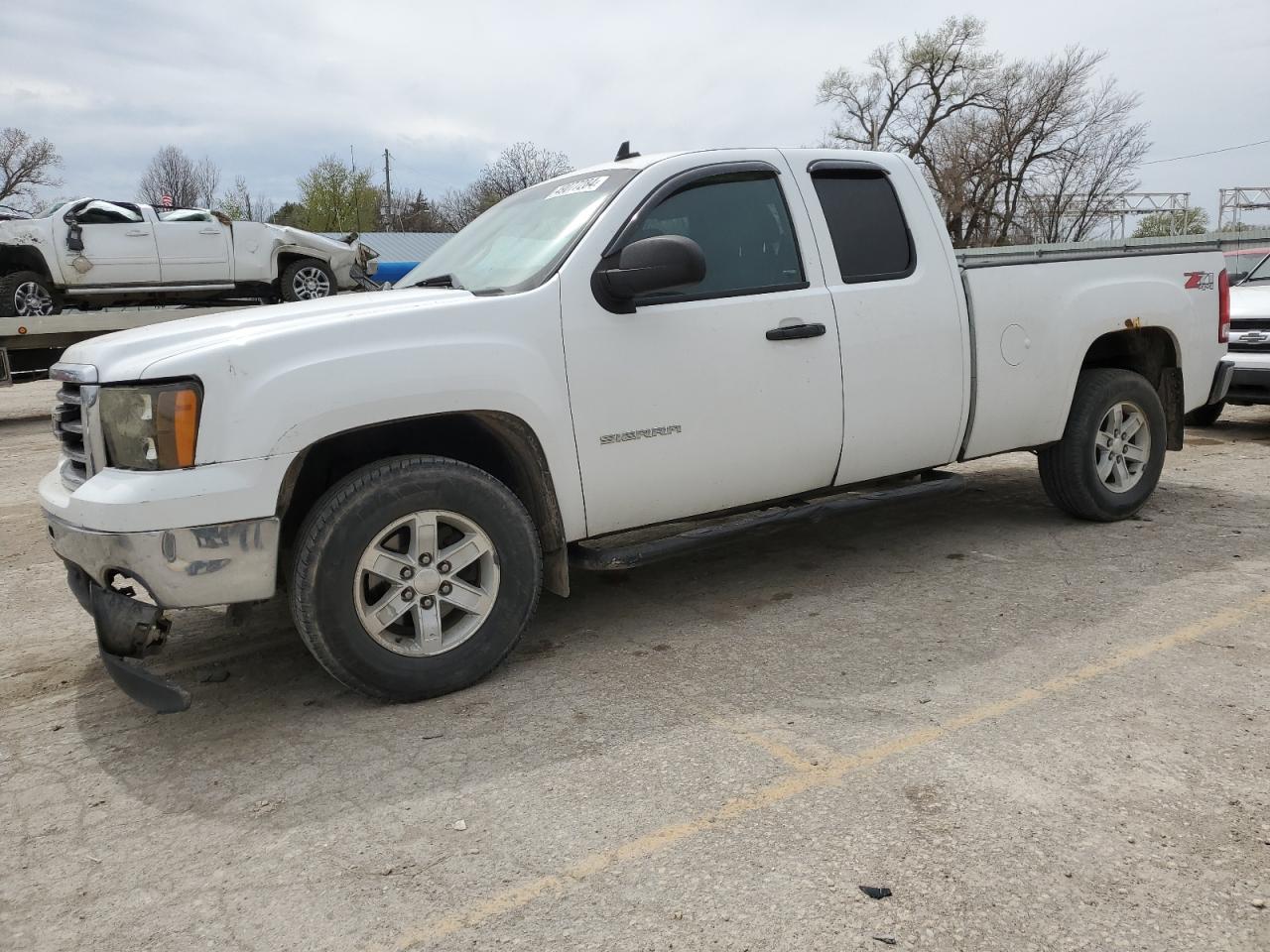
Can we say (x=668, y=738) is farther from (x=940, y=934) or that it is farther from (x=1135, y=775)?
(x=1135, y=775)

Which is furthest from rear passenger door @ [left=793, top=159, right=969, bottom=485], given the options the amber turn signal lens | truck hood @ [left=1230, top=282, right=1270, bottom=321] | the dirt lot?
truck hood @ [left=1230, top=282, right=1270, bottom=321]

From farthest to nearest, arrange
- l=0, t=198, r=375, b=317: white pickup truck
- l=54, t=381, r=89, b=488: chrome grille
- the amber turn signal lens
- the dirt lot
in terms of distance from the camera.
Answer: l=0, t=198, r=375, b=317: white pickup truck, l=54, t=381, r=89, b=488: chrome grille, the amber turn signal lens, the dirt lot

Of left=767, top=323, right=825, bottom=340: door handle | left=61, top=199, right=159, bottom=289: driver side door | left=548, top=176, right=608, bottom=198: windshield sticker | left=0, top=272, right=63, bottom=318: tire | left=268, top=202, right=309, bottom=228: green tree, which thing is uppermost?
left=268, top=202, right=309, bottom=228: green tree

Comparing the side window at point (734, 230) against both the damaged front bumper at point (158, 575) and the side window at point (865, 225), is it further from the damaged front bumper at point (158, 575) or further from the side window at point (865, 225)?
the damaged front bumper at point (158, 575)

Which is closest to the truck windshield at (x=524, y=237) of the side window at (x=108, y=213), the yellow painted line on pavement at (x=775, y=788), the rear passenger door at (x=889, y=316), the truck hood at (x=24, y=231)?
the rear passenger door at (x=889, y=316)

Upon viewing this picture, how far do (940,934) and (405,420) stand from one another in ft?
7.53

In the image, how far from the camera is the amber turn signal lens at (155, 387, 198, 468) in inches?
120

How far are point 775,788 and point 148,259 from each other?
1353 centimetres

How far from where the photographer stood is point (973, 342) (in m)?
4.70

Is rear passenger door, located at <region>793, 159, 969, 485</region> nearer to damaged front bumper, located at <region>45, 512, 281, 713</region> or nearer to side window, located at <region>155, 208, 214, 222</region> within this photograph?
damaged front bumper, located at <region>45, 512, 281, 713</region>

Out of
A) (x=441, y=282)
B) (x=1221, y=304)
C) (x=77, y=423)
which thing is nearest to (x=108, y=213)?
(x=441, y=282)

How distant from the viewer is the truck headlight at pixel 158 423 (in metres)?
3.06

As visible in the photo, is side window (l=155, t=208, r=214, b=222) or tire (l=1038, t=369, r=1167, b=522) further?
side window (l=155, t=208, r=214, b=222)

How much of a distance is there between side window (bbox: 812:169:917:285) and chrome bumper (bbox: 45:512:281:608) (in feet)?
8.76
